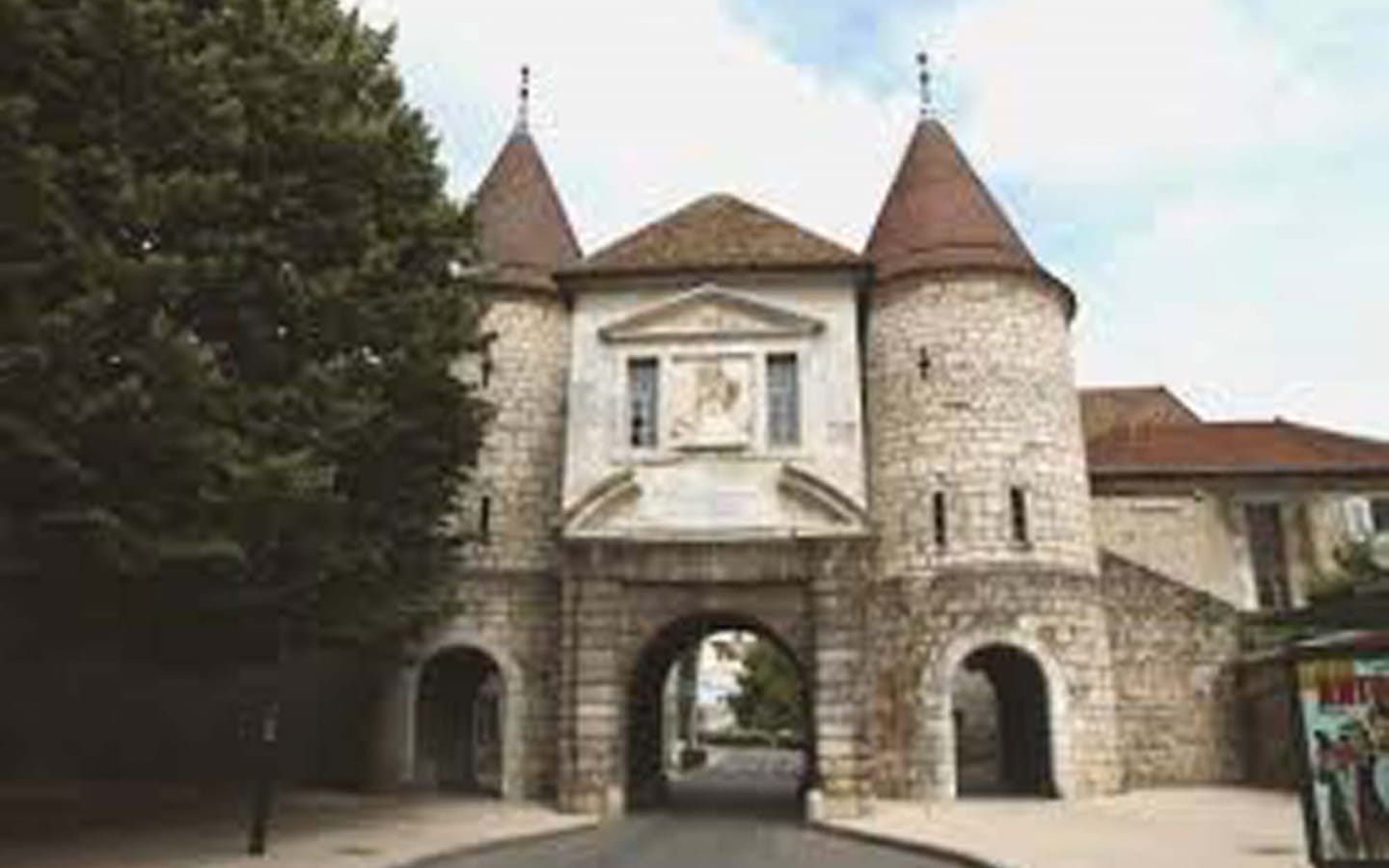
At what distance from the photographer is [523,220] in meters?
25.5

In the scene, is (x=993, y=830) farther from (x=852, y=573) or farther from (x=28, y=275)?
(x=28, y=275)

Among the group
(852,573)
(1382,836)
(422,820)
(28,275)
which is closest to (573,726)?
(422,820)

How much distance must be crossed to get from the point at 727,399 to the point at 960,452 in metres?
4.03

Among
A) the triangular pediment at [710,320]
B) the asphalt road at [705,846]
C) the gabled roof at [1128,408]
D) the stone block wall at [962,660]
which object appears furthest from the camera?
the gabled roof at [1128,408]

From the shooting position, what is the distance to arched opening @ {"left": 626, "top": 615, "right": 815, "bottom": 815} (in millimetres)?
22203

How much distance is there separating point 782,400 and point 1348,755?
45.5ft

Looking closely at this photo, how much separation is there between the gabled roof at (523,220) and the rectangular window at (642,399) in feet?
9.90

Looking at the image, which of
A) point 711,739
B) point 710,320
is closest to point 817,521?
point 710,320

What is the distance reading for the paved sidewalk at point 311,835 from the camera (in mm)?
12297

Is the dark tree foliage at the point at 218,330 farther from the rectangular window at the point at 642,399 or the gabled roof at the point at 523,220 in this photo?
the gabled roof at the point at 523,220

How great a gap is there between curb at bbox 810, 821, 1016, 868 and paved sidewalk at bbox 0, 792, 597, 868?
3505 millimetres

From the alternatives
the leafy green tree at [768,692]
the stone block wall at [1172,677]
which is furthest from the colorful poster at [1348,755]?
the leafy green tree at [768,692]

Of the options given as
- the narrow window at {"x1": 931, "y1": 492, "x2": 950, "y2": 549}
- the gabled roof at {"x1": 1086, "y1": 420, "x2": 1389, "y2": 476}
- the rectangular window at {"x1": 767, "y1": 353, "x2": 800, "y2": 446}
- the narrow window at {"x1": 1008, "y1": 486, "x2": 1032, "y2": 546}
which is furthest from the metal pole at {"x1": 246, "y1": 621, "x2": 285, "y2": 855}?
the gabled roof at {"x1": 1086, "y1": 420, "x2": 1389, "y2": 476}

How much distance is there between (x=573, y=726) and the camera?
20.1 metres
